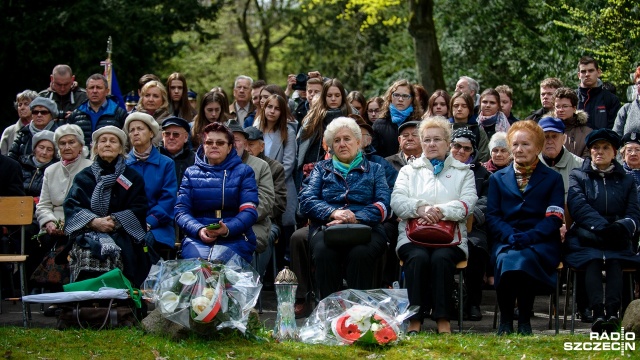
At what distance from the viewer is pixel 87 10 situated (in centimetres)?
2405

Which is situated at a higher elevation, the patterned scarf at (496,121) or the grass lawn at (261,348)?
the patterned scarf at (496,121)

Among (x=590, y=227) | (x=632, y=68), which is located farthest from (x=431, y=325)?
(x=632, y=68)

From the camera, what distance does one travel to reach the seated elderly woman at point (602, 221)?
9039mm

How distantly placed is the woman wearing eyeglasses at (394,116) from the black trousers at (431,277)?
2.88 m

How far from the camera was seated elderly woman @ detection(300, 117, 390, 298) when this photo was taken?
9.20 metres

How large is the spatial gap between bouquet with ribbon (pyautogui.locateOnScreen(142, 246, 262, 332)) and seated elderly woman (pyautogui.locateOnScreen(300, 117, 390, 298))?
1.27 m

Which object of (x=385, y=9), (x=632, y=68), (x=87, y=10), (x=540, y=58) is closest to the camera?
(x=632, y=68)

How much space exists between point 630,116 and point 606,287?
3.32m

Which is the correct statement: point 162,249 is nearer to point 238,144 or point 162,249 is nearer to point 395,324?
point 238,144

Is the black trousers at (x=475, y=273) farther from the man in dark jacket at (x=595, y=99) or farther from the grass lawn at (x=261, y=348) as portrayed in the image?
the man in dark jacket at (x=595, y=99)

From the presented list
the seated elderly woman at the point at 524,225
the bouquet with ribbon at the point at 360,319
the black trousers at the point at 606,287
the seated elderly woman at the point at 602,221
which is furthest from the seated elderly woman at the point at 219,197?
the black trousers at the point at 606,287

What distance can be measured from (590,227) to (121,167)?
4543 mm

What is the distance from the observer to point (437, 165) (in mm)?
9305

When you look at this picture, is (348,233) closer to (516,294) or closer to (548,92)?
(516,294)
